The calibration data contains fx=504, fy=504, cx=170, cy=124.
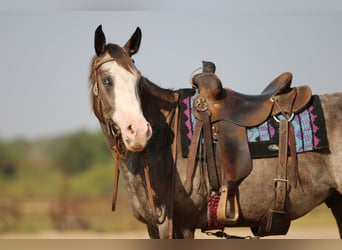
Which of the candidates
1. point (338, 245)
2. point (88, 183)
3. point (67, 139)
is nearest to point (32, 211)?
point (88, 183)

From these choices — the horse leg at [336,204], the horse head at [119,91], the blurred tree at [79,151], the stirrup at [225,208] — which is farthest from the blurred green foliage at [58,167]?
the stirrup at [225,208]

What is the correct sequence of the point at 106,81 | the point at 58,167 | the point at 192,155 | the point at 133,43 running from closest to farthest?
the point at 106,81
the point at 192,155
the point at 133,43
the point at 58,167

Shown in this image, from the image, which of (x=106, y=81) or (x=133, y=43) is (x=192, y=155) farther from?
(x=133, y=43)

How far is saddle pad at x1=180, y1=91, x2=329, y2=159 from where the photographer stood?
405 cm

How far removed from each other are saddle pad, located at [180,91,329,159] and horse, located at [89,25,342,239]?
56mm

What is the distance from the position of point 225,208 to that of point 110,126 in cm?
108

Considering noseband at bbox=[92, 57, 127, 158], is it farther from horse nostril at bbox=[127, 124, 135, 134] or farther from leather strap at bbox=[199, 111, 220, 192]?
leather strap at bbox=[199, 111, 220, 192]

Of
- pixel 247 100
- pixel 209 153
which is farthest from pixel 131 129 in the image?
pixel 247 100

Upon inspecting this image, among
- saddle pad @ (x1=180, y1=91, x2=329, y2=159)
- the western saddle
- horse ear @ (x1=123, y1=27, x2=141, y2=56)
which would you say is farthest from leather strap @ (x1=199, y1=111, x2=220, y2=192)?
horse ear @ (x1=123, y1=27, x2=141, y2=56)

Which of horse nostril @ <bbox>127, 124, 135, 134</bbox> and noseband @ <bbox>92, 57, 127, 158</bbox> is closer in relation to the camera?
horse nostril @ <bbox>127, 124, 135, 134</bbox>

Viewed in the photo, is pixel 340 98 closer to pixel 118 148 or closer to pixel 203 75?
pixel 203 75

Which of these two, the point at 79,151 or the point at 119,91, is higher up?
the point at 79,151

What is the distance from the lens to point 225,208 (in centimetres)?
386

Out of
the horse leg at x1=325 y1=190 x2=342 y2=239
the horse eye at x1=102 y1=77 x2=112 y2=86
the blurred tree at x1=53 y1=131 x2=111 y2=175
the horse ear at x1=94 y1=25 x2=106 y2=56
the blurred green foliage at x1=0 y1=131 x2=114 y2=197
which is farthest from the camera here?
the blurred tree at x1=53 y1=131 x2=111 y2=175
